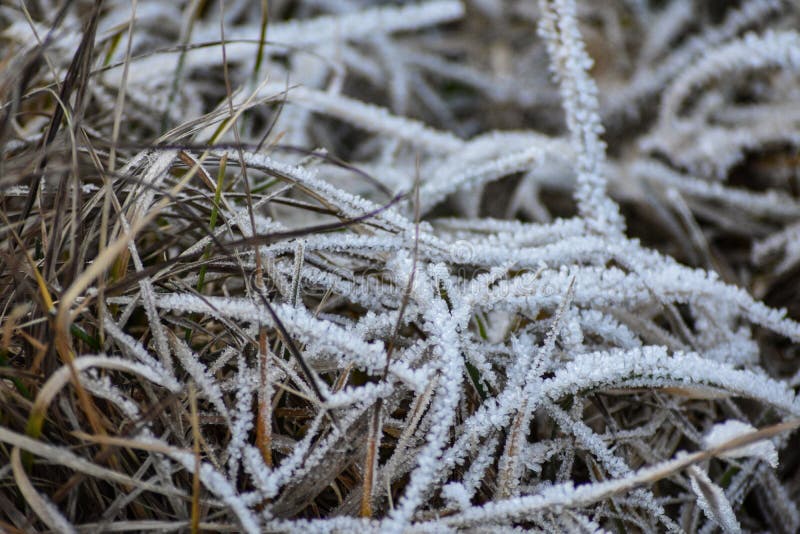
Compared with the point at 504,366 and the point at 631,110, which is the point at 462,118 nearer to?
the point at 631,110

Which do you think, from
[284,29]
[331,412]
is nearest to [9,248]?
[331,412]

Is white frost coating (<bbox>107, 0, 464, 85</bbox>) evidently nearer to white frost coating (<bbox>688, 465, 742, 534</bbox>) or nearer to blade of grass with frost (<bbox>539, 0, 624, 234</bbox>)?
blade of grass with frost (<bbox>539, 0, 624, 234</bbox>)

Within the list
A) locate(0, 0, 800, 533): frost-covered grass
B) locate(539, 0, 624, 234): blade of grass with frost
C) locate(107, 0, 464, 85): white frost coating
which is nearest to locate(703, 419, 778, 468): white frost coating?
locate(0, 0, 800, 533): frost-covered grass

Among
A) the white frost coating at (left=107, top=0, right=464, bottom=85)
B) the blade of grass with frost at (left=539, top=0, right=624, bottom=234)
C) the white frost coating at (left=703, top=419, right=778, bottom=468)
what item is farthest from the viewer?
the white frost coating at (left=107, top=0, right=464, bottom=85)

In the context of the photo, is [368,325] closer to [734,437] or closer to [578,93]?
[734,437]

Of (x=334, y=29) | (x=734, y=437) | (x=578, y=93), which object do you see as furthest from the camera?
(x=334, y=29)

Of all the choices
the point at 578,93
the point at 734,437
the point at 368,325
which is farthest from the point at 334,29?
the point at 734,437

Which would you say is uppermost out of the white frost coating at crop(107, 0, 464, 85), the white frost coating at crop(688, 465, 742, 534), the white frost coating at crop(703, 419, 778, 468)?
the white frost coating at crop(107, 0, 464, 85)

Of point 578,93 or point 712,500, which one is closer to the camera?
point 712,500
